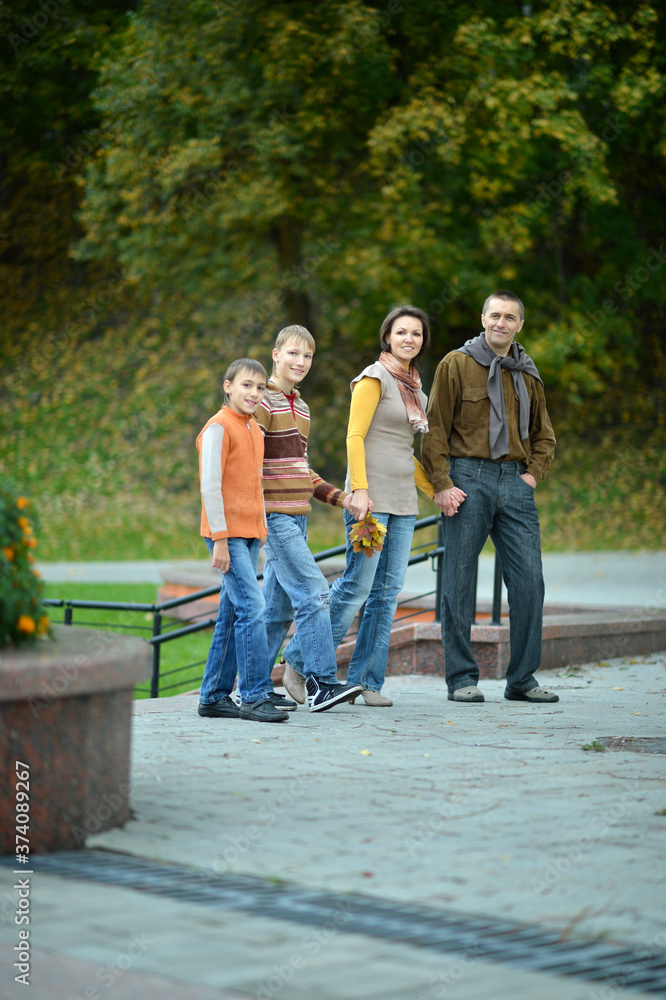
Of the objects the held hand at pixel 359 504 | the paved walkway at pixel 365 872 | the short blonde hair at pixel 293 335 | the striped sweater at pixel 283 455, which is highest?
the short blonde hair at pixel 293 335

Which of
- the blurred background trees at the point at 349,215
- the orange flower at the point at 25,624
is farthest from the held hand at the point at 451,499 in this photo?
the blurred background trees at the point at 349,215

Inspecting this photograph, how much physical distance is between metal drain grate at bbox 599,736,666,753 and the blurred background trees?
1312 centimetres

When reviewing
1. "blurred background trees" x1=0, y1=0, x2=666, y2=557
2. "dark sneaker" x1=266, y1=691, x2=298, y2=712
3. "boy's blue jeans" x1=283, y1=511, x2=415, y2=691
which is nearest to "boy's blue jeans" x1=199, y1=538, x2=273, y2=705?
"dark sneaker" x1=266, y1=691, x2=298, y2=712

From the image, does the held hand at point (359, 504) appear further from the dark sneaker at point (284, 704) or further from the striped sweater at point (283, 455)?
the dark sneaker at point (284, 704)

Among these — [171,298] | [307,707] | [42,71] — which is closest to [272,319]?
[171,298]

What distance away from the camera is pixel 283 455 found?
241 inches

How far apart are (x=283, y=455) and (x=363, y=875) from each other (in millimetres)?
3045

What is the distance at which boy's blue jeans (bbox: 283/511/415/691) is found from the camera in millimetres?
6355

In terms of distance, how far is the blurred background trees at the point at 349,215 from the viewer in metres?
19.2

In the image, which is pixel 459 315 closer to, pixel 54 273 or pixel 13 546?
pixel 54 273

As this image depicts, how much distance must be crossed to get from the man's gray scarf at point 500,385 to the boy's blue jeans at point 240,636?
150cm

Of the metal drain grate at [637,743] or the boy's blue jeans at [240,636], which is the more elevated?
the boy's blue jeans at [240,636]

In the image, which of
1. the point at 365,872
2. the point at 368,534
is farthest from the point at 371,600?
the point at 365,872

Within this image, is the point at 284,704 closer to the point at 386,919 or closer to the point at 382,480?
the point at 382,480
